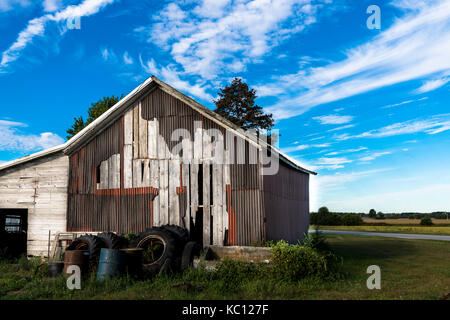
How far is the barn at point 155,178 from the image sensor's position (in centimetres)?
1304

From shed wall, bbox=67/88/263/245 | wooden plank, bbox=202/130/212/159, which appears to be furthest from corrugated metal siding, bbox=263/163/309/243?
wooden plank, bbox=202/130/212/159

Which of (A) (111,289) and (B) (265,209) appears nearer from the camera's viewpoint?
(A) (111,289)

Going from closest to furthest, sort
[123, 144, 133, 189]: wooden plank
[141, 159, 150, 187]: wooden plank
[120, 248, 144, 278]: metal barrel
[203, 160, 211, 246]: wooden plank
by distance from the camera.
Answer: [120, 248, 144, 278]: metal barrel, [203, 160, 211, 246]: wooden plank, [141, 159, 150, 187]: wooden plank, [123, 144, 133, 189]: wooden plank

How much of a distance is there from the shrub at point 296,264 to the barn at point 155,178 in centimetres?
208

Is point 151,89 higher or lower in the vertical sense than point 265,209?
higher

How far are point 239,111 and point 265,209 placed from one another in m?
27.0

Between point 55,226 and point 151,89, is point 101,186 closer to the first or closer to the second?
point 55,226

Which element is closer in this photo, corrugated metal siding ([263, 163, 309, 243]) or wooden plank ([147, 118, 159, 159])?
corrugated metal siding ([263, 163, 309, 243])

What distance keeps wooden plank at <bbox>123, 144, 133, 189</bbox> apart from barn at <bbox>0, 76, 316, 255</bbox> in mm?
39

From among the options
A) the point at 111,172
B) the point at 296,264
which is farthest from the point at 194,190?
the point at 296,264

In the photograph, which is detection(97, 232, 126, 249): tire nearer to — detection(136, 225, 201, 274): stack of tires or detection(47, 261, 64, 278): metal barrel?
detection(136, 225, 201, 274): stack of tires

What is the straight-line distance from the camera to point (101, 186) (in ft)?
48.3

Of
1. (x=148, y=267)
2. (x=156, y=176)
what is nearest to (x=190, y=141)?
(x=156, y=176)

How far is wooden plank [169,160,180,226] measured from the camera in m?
13.7
